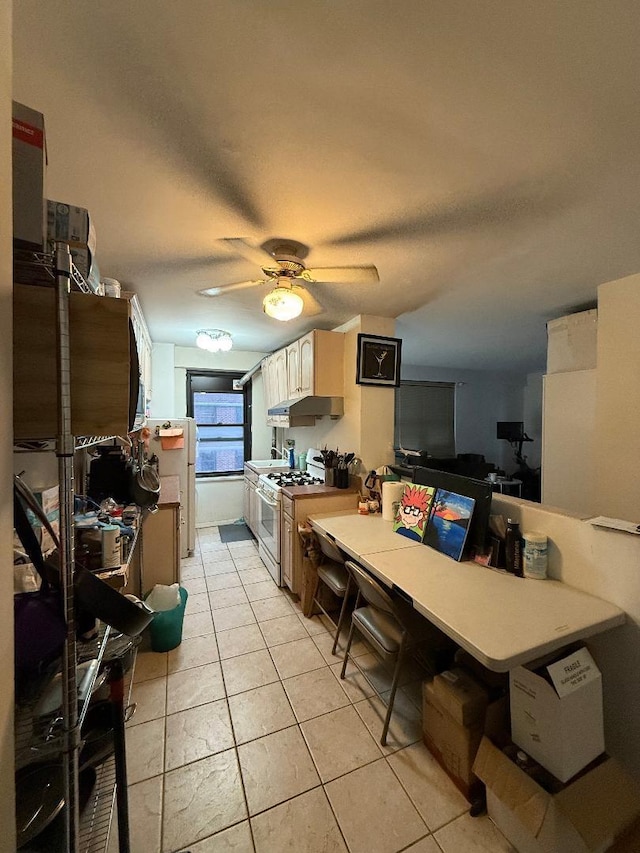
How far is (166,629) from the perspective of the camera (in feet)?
6.81

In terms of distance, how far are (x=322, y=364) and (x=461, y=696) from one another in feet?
7.73

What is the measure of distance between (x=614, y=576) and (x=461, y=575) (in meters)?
0.57

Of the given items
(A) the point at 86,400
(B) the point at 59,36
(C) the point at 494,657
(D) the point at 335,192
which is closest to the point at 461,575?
(C) the point at 494,657

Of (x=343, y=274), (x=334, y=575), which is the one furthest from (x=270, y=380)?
(x=334, y=575)

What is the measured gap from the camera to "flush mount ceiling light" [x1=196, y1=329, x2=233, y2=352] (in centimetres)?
318

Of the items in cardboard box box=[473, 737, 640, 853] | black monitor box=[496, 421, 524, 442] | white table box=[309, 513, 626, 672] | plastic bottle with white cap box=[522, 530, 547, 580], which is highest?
black monitor box=[496, 421, 524, 442]

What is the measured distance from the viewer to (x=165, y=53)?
794mm

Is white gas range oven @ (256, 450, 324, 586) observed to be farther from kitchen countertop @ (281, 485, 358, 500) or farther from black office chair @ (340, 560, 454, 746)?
black office chair @ (340, 560, 454, 746)

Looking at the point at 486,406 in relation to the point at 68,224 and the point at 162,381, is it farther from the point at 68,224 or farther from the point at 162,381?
the point at 68,224

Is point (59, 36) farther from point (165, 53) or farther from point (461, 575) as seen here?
point (461, 575)

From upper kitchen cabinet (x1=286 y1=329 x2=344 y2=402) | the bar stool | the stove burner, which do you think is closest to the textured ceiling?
upper kitchen cabinet (x1=286 y1=329 x2=344 y2=402)

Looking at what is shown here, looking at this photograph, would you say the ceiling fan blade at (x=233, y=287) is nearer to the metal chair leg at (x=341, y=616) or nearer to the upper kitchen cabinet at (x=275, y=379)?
the upper kitchen cabinet at (x=275, y=379)

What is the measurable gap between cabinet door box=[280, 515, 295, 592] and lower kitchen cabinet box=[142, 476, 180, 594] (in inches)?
32.3

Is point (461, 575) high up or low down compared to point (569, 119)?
down
